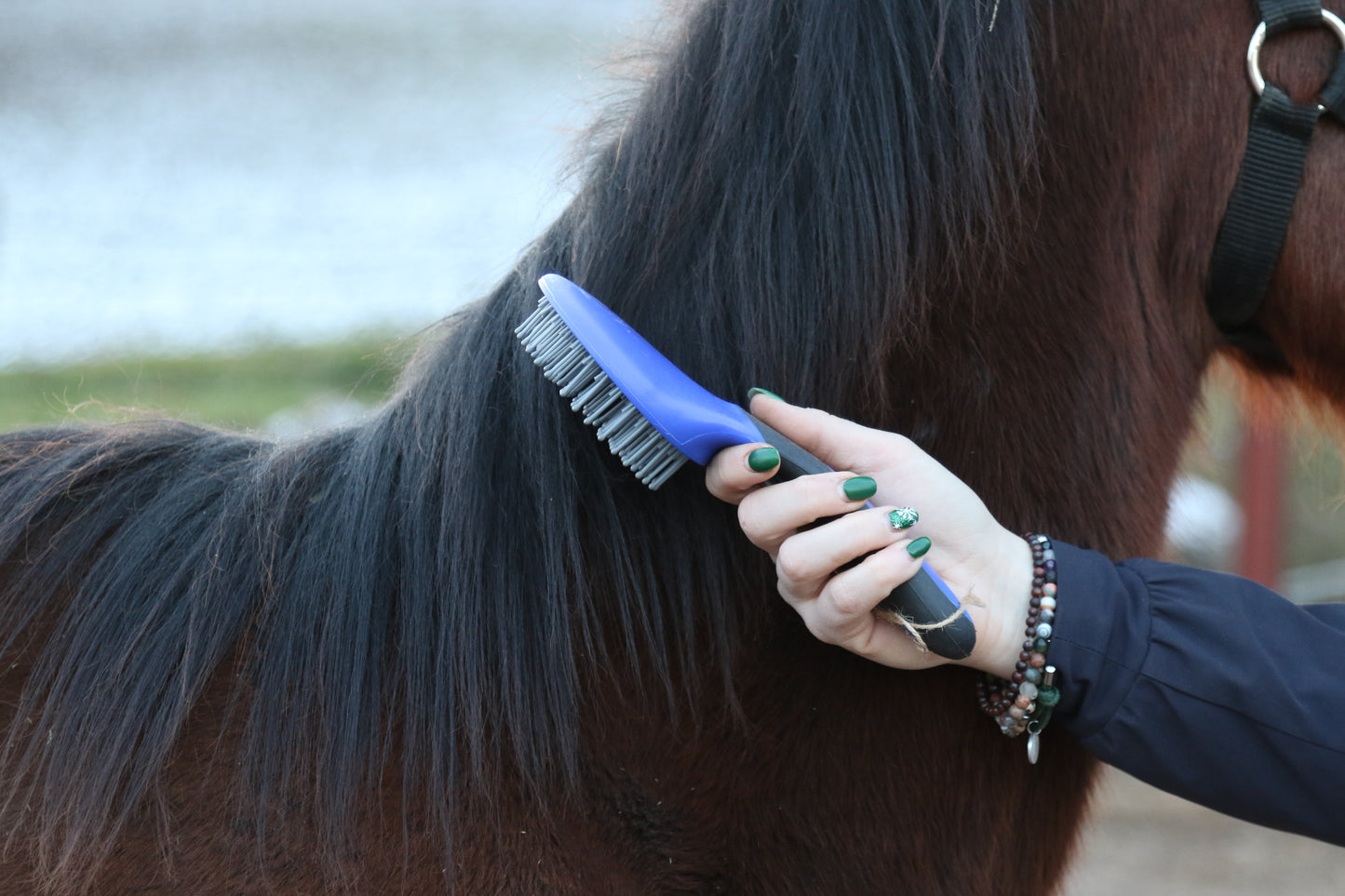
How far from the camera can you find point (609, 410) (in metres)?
0.93

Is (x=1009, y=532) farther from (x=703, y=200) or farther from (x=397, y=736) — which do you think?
(x=397, y=736)

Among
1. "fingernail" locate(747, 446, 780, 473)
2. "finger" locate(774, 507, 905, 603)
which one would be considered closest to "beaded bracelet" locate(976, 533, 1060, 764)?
"finger" locate(774, 507, 905, 603)

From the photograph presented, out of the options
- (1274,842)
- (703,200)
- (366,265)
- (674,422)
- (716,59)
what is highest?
(716,59)

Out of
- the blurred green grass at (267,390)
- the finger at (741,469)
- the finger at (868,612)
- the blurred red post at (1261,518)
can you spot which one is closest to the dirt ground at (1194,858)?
the blurred green grass at (267,390)

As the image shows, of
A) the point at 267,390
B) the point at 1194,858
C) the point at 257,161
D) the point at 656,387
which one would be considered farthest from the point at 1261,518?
the point at 257,161

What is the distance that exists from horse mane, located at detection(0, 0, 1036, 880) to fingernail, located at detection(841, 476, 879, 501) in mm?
112

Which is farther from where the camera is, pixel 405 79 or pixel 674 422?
pixel 405 79

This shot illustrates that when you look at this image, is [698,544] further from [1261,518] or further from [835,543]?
[1261,518]

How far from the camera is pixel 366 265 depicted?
6516 millimetres

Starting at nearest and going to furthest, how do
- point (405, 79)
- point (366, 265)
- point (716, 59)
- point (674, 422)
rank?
point (674, 422), point (716, 59), point (366, 265), point (405, 79)

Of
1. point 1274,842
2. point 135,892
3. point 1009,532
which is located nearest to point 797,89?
point 1009,532

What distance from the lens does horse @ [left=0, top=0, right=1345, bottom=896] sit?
3.02ft

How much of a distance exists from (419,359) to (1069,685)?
0.69 meters

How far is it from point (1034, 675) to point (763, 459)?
31cm
